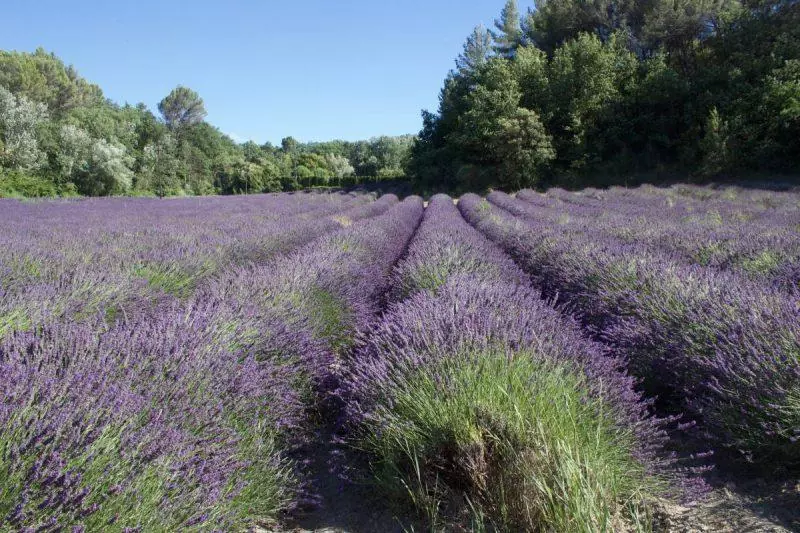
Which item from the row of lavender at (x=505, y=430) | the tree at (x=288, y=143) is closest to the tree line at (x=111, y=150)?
the tree at (x=288, y=143)

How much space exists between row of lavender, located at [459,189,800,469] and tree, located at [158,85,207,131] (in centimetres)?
7681

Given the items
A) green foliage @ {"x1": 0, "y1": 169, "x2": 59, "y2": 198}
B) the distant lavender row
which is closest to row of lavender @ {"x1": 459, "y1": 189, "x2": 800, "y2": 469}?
the distant lavender row

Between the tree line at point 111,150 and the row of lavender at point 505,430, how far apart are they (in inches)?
1341

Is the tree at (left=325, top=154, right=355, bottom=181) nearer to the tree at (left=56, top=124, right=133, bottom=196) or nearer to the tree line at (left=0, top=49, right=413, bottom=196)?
the tree line at (left=0, top=49, right=413, bottom=196)

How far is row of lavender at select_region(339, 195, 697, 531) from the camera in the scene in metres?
1.63

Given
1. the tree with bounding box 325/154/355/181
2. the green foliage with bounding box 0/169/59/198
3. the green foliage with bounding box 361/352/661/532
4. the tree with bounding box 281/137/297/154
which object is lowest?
the green foliage with bounding box 361/352/661/532

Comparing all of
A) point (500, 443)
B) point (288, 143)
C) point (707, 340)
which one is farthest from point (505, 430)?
point (288, 143)

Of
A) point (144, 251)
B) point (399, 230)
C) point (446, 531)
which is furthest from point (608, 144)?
point (446, 531)

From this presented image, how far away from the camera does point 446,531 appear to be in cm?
180

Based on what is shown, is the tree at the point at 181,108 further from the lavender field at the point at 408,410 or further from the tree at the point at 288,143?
the lavender field at the point at 408,410

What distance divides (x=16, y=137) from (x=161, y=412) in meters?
41.8

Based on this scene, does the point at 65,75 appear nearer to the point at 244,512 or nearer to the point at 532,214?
the point at 532,214

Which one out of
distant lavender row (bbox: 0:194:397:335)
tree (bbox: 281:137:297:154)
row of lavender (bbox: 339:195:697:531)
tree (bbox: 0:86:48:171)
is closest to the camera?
row of lavender (bbox: 339:195:697:531)

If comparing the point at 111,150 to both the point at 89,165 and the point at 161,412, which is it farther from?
the point at 161,412
